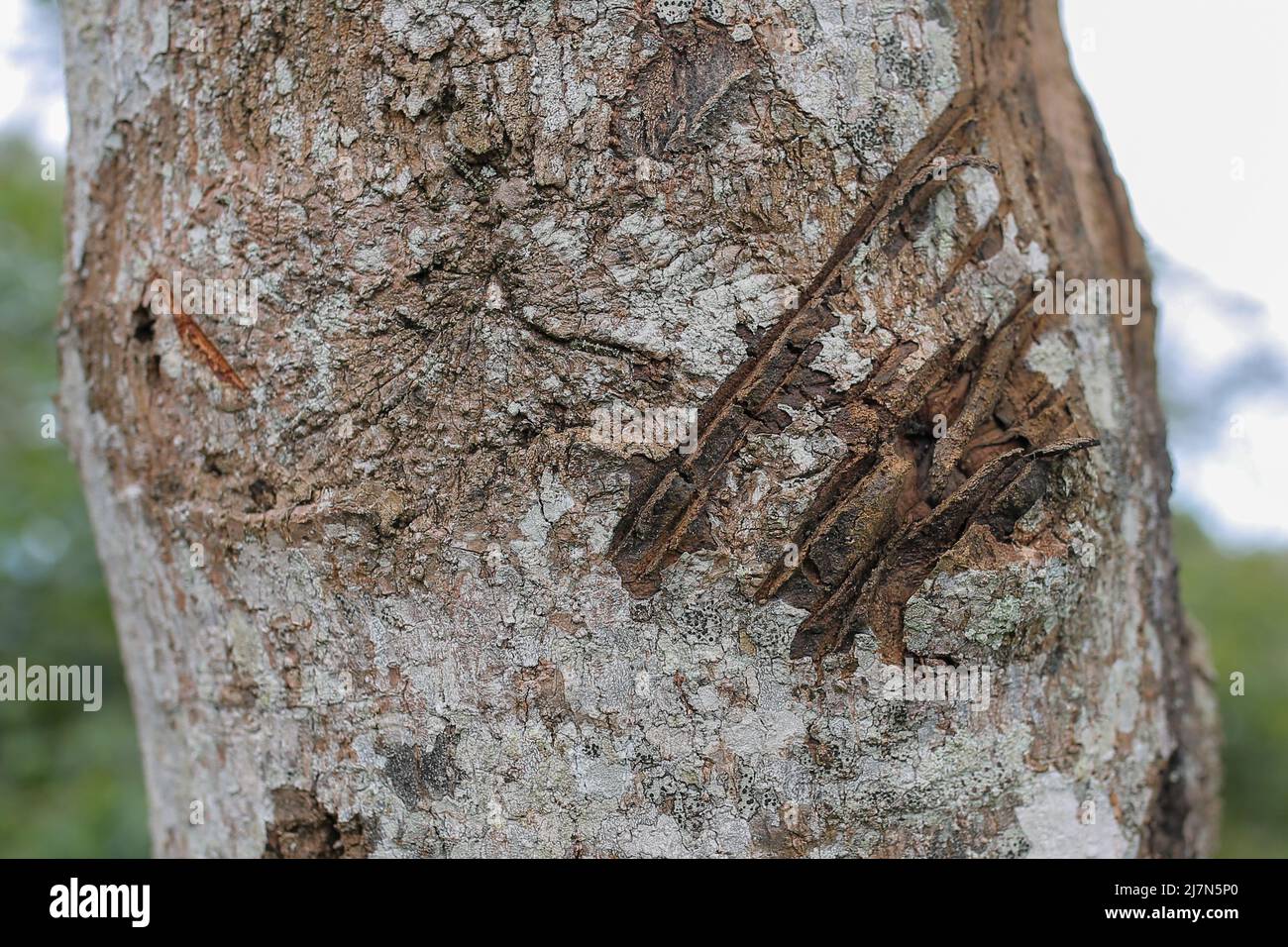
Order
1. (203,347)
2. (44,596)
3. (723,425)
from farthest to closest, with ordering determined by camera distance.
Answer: (44,596), (203,347), (723,425)

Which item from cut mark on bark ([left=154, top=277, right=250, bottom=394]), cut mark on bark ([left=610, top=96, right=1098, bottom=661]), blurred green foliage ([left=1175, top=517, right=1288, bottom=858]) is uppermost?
cut mark on bark ([left=154, top=277, right=250, bottom=394])

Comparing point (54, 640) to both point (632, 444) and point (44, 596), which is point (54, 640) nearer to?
point (44, 596)

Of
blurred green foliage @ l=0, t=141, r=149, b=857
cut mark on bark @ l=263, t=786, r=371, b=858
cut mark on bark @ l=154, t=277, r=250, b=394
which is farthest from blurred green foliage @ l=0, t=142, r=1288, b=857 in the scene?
cut mark on bark @ l=154, t=277, r=250, b=394

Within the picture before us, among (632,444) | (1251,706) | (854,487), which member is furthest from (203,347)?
(1251,706)

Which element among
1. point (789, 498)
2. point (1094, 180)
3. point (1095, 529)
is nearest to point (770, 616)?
point (789, 498)

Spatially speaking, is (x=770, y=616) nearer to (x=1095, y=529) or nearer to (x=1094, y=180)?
(x=1095, y=529)

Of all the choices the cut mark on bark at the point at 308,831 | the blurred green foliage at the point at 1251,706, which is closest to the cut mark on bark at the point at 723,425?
the cut mark on bark at the point at 308,831

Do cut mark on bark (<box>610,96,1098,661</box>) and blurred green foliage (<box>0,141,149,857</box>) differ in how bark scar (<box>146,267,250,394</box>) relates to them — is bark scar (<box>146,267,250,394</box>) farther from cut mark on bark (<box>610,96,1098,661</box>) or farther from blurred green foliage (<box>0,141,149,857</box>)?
blurred green foliage (<box>0,141,149,857</box>)
